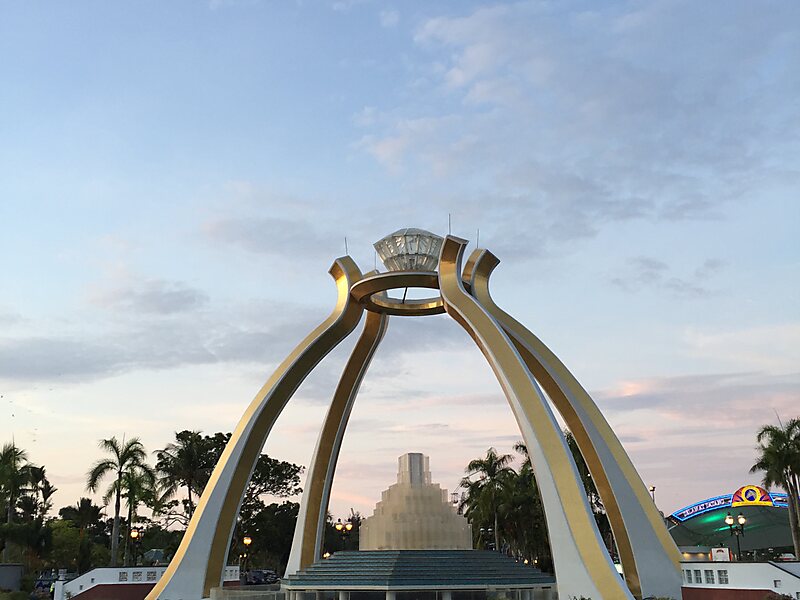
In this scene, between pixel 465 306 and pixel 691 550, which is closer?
pixel 465 306

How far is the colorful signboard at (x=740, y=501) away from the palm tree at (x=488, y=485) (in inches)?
605

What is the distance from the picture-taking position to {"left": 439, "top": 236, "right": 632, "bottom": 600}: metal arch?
18438 mm

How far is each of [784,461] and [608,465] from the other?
1462 cm

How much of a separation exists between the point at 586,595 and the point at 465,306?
29.1ft

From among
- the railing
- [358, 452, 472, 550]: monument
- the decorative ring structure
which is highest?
the decorative ring structure

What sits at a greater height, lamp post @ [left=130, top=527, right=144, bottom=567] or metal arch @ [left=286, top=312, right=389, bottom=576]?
metal arch @ [left=286, top=312, right=389, bottom=576]

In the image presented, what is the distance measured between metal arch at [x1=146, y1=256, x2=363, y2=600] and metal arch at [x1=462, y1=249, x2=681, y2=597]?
4.19 m

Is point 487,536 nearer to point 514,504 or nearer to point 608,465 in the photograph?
point 514,504

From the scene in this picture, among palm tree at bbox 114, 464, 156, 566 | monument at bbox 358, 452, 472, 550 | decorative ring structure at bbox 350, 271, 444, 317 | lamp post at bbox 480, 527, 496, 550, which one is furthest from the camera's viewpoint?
lamp post at bbox 480, 527, 496, 550

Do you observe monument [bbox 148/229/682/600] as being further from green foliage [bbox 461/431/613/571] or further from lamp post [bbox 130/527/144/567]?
green foliage [bbox 461/431/613/571]

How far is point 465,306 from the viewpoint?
23859mm

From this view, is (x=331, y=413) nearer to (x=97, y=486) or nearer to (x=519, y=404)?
(x=519, y=404)

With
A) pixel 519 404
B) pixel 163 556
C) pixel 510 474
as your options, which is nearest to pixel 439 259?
pixel 519 404

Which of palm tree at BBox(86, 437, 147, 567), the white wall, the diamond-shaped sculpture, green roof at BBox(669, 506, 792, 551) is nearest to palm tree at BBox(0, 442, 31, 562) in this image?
palm tree at BBox(86, 437, 147, 567)
